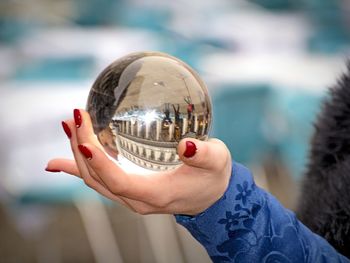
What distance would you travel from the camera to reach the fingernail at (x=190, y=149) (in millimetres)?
509

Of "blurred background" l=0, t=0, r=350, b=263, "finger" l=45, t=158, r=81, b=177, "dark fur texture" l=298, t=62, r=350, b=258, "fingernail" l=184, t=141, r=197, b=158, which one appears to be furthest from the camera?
"blurred background" l=0, t=0, r=350, b=263

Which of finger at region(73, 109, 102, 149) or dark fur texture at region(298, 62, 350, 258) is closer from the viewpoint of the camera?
finger at region(73, 109, 102, 149)

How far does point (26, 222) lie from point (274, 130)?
2.34ft

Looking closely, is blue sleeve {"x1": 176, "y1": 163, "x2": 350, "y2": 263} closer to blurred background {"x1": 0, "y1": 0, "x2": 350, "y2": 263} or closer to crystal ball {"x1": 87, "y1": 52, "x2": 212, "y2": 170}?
crystal ball {"x1": 87, "y1": 52, "x2": 212, "y2": 170}

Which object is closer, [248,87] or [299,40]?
[248,87]

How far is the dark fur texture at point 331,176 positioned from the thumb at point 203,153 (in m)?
0.30

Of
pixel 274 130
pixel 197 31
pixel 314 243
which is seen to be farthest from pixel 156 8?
pixel 314 243

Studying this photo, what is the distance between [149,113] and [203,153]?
1.8 inches

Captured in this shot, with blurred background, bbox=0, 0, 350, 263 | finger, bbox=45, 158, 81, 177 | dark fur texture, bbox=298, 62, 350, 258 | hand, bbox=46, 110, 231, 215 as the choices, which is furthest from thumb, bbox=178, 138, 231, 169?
blurred background, bbox=0, 0, 350, 263

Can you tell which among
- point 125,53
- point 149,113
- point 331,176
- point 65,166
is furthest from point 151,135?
point 125,53

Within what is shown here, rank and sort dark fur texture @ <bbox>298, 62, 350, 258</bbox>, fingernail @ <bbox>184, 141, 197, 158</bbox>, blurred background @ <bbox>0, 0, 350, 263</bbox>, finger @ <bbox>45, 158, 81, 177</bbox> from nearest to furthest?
fingernail @ <bbox>184, 141, 197, 158</bbox>, finger @ <bbox>45, 158, 81, 177</bbox>, dark fur texture @ <bbox>298, 62, 350, 258</bbox>, blurred background @ <bbox>0, 0, 350, 263</bbox>

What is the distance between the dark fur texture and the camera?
0.82 m

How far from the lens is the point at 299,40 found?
8.69 feet

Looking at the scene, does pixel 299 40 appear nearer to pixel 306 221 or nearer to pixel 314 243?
pixel 306 221
